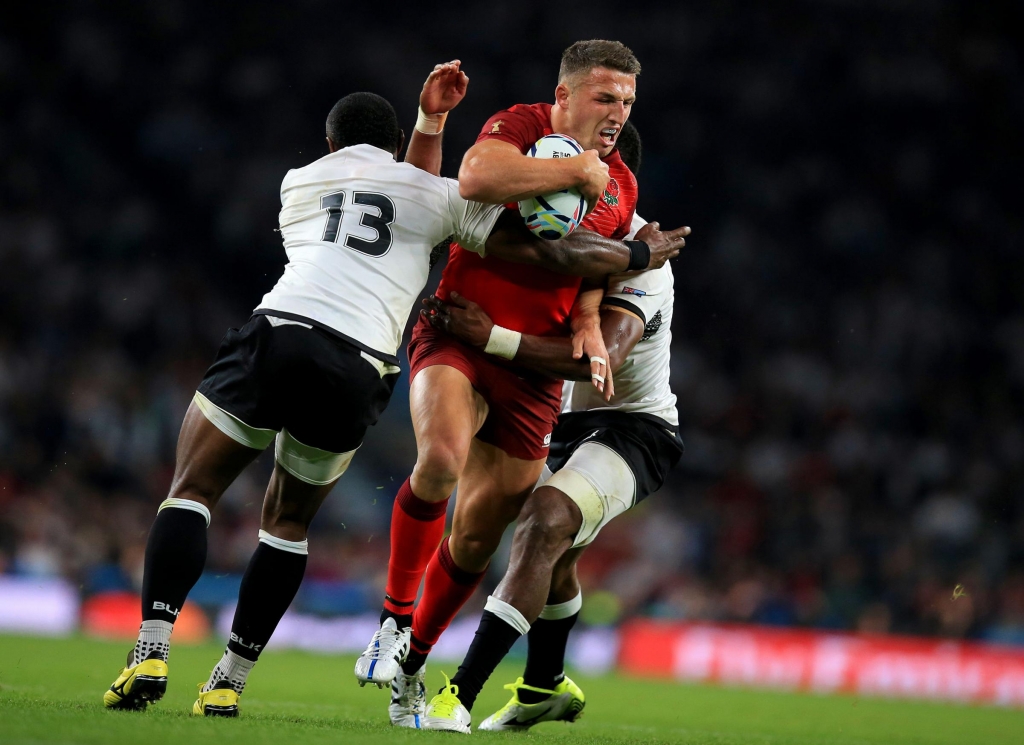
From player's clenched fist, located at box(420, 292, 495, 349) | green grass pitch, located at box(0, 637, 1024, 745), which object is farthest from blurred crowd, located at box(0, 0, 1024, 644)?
player's clenched fist, located at box(420, 292, 495, 349)

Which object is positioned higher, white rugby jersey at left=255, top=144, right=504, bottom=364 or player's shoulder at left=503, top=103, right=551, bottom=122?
A: player's shoulder at left=503, top=103, right=551, bottom=122

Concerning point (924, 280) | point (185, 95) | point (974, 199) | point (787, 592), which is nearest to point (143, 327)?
point (185, 95)

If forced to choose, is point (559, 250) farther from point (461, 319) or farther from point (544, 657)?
point (544, 657)

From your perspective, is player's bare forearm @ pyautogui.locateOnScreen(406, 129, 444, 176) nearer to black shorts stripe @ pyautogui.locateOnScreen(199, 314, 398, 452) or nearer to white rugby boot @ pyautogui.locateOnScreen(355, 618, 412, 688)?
black shorts stripe @ pyautogui.locateOnScreen(199, 314, 398, 452)

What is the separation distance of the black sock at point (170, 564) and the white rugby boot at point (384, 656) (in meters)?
0.69

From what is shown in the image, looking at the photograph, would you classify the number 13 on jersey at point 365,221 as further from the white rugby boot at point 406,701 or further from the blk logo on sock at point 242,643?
the white rugby boot at point 406,701

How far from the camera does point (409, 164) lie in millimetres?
4562

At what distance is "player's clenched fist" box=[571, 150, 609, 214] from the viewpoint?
4.43 metres

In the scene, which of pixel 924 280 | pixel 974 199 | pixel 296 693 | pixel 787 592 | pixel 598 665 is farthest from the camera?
pixel 974 199

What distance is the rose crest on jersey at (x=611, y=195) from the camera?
507cm

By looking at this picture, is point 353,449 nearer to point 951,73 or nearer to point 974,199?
point 974,199

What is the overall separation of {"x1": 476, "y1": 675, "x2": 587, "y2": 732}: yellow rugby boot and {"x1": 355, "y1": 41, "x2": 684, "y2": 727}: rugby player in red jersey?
606 millimetres

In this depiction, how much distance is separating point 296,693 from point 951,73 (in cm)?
1661

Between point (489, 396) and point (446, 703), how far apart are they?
4.11 feet
